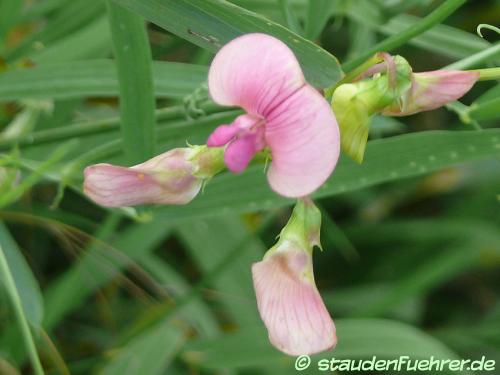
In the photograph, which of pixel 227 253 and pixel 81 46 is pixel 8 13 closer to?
pixel 81 46

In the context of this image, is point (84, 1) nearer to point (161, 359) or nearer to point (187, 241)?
point (187, 241)

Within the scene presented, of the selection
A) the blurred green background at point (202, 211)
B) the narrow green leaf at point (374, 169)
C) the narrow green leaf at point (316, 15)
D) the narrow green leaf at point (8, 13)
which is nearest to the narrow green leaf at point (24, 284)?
the blurred green background at point (202, 211)

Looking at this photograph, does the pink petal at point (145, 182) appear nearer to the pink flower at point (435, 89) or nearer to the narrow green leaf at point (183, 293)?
the pink flower at point (435, 89)

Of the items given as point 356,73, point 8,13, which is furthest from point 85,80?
point 356,73

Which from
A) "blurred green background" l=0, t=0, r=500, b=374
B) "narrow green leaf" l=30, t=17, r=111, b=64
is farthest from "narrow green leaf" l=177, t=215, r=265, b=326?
"narrow green leaf" l=30, t=17, r=111, b=64

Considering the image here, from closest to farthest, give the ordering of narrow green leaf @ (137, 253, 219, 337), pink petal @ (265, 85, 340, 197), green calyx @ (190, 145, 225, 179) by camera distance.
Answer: pink petal @ (265, 85, 340, 197), green calyx @ (190, 145, 225, 179), narrow green leaf @ (137, 253, 219, 337)

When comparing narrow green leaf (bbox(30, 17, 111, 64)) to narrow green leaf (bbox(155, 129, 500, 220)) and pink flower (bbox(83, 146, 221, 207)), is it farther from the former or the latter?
pink flower (bbox(83, 146, 221, 207))
